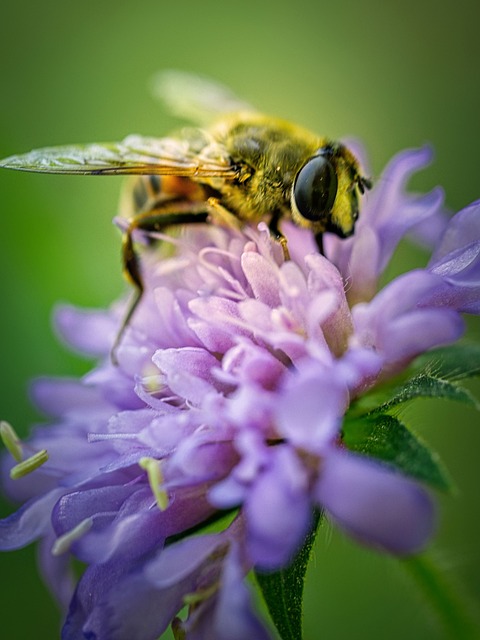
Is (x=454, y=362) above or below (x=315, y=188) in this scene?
below

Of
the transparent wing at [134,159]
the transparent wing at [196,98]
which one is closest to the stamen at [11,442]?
the transparent wing at [134,159]

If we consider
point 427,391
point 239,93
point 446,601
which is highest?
point 427,391

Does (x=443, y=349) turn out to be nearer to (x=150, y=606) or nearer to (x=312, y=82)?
(x=150, y=606)

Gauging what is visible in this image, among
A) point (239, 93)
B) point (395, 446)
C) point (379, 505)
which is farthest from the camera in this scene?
point (239, 93)

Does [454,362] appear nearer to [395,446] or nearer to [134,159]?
[395,446]

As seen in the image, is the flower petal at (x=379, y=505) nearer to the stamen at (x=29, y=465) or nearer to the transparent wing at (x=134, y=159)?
the stamen at (x=29, y=465)

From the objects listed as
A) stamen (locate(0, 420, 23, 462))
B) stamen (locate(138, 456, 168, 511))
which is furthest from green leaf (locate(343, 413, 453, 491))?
stamen (locate(0, 420, 23, 462))

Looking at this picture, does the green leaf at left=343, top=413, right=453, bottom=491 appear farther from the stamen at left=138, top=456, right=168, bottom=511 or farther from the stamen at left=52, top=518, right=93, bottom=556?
the stamen at left=52, top=518, right=93, bottom=556

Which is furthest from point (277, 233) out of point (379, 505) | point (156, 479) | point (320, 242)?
point (379, 505)
